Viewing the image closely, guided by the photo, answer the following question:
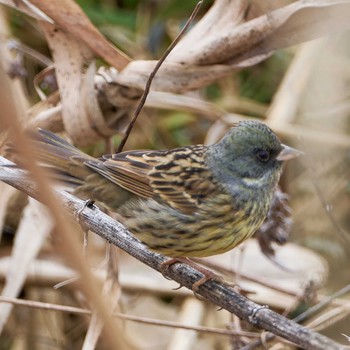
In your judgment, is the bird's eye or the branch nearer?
the branch

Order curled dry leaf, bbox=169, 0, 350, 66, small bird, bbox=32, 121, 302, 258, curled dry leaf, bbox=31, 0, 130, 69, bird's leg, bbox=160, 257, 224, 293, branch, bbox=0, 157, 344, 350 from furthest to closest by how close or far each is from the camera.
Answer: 1. curled dry leaf, bbox=31, 0, 130, 69
2. curled dry leaf, bbox=169, 0, 350, 66
3. small bird, bbox=32, 121, 302, 258
4. bird's leg, bbox=160, 257, 224, 293
5. branch, bbox=0, 157, 344, 350

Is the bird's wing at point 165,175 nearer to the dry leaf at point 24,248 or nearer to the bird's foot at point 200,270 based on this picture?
the bird's foot at point 200,270

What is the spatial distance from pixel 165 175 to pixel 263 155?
32cm

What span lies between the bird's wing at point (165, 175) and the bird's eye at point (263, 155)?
171 mm

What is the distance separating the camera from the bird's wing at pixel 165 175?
95.4 inches

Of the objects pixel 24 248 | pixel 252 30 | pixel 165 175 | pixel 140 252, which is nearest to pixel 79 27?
pixel 252 30

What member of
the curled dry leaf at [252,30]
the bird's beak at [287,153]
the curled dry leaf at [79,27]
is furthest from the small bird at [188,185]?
the curled dry leaf at [79,27]

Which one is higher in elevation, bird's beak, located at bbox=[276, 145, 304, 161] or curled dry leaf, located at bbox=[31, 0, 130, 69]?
curled dry leaf, located at bbox=[31, 0, 130, 69]

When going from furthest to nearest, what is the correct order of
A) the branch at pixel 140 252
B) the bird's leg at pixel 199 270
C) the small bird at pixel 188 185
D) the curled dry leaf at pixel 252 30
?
the curled dry leaf at pixel 252 30 < the small bird at pixel 188 185 < the bird's leg at pixel 199 270 < the branch at pixel 140 252

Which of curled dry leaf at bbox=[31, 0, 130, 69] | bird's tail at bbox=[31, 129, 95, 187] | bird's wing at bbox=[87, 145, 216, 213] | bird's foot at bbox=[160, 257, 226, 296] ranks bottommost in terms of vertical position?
bird's foot at bbox=[160, 257, 226, 296]

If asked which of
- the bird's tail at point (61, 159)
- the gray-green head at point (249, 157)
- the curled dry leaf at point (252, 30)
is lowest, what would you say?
the bird's tail at point (61, 159)

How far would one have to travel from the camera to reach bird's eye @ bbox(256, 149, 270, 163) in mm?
2432

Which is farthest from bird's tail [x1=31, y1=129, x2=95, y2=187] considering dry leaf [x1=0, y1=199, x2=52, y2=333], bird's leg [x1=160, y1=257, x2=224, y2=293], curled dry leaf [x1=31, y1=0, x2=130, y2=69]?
curled dry leaf [x1=31, y1=0, x2=130, y2=69]

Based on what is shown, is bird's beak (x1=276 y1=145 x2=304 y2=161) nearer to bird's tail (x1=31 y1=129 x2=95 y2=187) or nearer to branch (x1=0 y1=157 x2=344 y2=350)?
branch (x1=0 y1=157 x2=344 y2=350)
